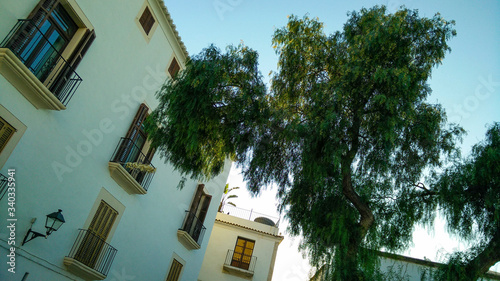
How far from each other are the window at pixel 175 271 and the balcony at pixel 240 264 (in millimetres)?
5106

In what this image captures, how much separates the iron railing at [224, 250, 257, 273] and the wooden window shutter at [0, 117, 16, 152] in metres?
13.0

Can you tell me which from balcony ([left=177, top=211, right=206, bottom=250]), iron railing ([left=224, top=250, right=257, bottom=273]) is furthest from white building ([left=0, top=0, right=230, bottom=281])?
iron railing ([left=224, top=250, right=257, bottom=273])

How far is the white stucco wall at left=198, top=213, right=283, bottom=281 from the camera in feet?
54.7

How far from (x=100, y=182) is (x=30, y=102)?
2552mm

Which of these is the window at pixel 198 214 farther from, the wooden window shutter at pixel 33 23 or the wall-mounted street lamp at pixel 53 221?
the wooden window shutter at pixel 33 23

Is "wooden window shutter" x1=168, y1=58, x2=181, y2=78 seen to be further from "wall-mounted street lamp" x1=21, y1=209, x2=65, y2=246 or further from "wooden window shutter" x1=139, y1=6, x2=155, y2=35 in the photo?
"wall-mounted street lamp" x1=21, y1=209, x2=65, y2=246

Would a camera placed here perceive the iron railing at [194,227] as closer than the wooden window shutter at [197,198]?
Yes

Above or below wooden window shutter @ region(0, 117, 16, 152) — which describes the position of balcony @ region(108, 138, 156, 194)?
above

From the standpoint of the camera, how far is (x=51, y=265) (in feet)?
22.1

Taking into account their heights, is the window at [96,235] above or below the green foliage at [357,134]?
below

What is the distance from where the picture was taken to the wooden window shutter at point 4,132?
5746mm

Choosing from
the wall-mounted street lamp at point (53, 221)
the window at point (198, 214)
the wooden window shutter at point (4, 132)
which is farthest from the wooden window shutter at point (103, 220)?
the window at point (198, 214)

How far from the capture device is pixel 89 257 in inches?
305

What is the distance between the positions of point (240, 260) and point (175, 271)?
238 inches
